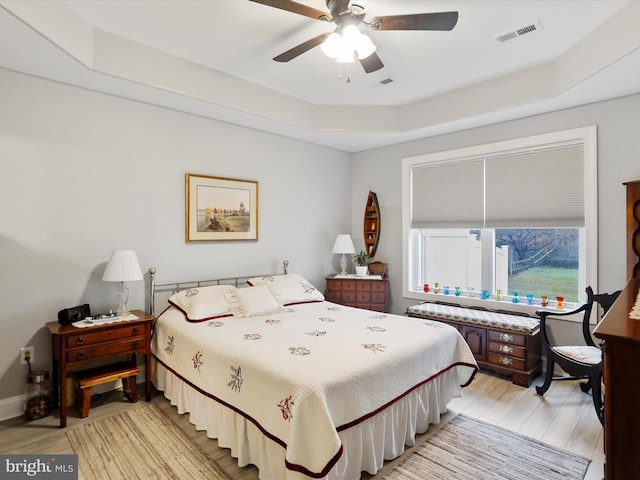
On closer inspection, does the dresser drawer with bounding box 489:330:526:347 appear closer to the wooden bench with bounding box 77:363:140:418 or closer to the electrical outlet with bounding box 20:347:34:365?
the wooden bench with bounding box 77:363:140:418

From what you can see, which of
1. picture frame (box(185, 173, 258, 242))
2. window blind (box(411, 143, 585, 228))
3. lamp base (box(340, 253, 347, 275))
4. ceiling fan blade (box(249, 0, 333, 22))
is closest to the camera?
ceiling fan blade (box(249, 0, 333, 22))

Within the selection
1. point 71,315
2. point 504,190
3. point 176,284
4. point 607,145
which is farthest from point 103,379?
point 607,145

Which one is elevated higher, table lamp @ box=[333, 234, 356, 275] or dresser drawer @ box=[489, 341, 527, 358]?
table lamp @ box=[333, 234, 356, 275]

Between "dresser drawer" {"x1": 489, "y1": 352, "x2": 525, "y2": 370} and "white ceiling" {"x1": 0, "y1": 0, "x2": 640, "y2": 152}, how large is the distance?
2528 mm

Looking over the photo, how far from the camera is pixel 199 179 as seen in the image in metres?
3.76

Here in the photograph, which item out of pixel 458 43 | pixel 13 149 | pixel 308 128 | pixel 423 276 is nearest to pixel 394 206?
pixel 423 276

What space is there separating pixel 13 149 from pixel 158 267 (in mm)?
1487

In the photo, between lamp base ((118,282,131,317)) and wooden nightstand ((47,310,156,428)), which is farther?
lamp base ((118,282,131,317))

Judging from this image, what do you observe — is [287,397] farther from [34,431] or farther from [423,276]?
[423,276]

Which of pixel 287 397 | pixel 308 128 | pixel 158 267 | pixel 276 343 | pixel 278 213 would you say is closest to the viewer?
pixel 287 397

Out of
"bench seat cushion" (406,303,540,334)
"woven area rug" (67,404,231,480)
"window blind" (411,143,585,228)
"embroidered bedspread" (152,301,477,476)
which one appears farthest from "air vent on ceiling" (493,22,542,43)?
"woven area rug" (67,404,231,480)

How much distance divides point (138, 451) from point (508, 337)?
336cm

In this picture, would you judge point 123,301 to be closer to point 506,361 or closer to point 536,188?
point 506,361

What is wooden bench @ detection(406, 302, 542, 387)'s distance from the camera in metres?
3.40
